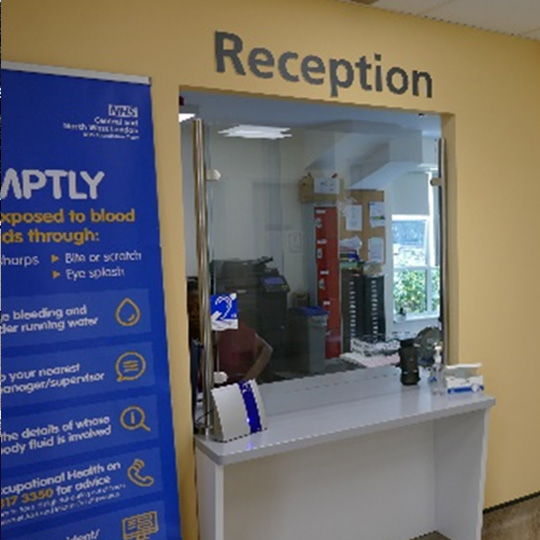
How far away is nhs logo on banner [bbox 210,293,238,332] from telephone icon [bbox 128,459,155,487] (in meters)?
0.62

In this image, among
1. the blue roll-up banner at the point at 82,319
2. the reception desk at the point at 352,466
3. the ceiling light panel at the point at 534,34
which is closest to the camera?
the blue roll-up banner at the point at 82,319

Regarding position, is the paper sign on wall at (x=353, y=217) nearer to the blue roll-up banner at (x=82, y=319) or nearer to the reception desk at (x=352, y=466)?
the reception desk at (x=352, y=466)

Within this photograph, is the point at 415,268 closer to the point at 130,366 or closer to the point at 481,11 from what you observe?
the point at 481,11

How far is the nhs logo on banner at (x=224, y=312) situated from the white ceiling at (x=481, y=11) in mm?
1572

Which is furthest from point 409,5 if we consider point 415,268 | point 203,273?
point 203,273

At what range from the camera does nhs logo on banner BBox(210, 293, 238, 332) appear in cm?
253

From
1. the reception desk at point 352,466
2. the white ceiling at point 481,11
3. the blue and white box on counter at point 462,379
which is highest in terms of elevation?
the white ceiling at point 481,11

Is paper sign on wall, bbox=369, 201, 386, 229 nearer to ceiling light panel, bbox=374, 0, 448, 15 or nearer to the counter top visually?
the counter top

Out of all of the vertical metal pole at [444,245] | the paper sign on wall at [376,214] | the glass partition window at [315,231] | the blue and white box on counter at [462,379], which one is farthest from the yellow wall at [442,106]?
the paper sign on wall at [376,214]

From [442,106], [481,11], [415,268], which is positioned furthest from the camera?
[415,268]

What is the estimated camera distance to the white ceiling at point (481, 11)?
282 centimetres

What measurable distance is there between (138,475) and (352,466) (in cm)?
112

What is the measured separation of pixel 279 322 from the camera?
2785 mm

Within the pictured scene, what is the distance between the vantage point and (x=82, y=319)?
7.13 feet
